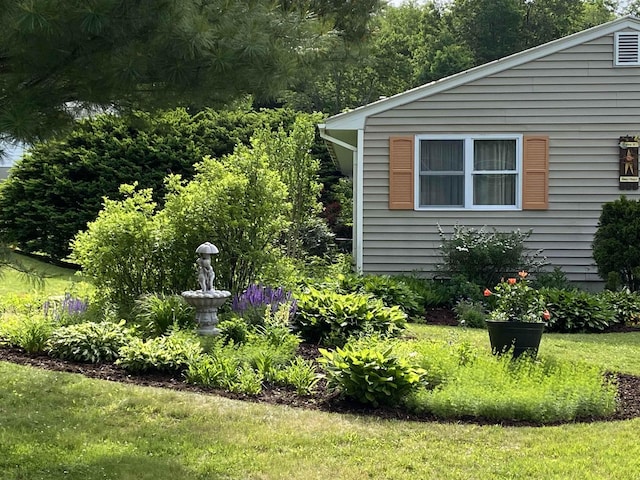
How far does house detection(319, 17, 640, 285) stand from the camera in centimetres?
1122

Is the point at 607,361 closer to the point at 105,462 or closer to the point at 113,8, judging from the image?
the point at 105,462

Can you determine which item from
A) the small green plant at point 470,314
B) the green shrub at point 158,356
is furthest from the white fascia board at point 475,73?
the green shrub at point 158,356

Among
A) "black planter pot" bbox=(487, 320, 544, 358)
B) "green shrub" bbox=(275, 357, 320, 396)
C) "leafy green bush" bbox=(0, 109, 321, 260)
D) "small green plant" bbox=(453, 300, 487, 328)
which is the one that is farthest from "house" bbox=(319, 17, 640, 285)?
"green shrub" bbox=(275, 357, 320, 396)

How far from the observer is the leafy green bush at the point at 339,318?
285 inches

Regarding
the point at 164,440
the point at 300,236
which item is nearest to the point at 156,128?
the point at 164,440

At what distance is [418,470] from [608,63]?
9.29 meters

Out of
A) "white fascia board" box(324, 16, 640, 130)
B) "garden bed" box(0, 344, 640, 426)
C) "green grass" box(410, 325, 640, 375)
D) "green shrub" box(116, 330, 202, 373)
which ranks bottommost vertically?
"garden bed" box(0, 344, 640, 426)

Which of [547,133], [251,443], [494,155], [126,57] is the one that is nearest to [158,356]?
[251,443]

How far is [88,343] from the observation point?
21.0ft

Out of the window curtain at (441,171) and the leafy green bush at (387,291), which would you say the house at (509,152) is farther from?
the leafy green bush at (387,291)

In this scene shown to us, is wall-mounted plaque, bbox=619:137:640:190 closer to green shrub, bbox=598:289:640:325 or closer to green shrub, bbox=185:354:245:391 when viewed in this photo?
green shrub, bbox=598:289:640:325

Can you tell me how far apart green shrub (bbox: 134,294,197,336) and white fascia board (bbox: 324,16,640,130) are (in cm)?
518

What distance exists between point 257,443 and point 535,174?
8.31 metres

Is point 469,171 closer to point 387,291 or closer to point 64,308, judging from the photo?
point 387,291
